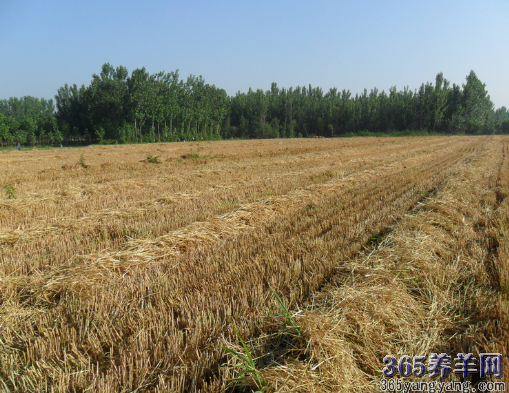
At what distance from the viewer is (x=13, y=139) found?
188 ft

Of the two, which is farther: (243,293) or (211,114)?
(211,114)

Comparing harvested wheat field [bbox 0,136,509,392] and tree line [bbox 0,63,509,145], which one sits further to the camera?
tree line [bbox 0,63,509,145]

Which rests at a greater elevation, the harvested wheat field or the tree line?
the tree line

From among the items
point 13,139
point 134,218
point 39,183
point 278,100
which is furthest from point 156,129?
point 134,218

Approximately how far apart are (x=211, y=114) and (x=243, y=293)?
78.3 meters

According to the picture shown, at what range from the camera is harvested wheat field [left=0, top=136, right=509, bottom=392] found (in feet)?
7.59

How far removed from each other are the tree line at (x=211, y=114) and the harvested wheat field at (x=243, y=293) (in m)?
55.2

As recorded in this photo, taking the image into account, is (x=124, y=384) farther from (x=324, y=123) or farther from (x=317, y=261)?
(x=324, y=123)

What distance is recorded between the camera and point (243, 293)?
3.35 m

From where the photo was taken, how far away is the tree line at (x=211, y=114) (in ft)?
189

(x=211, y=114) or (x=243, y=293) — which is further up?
(x=211, y=114)

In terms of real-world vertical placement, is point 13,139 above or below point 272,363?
above

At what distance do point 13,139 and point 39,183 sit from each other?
60454 millimetres

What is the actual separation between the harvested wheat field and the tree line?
181ft
